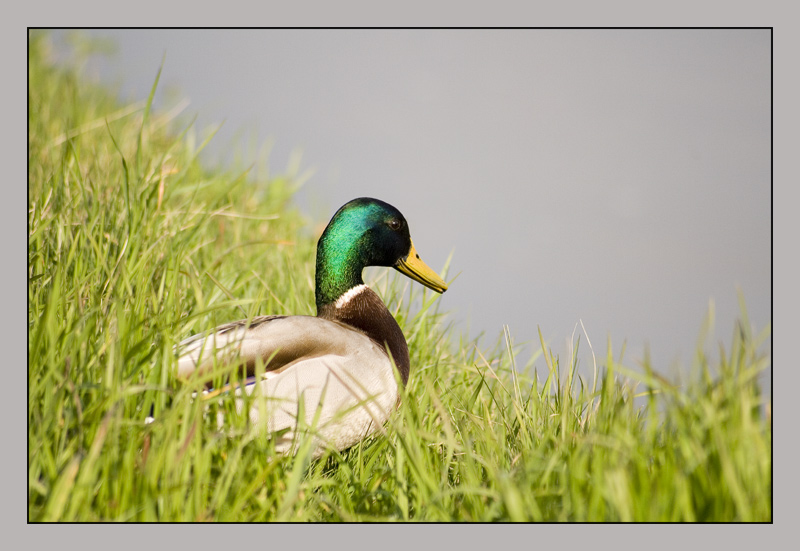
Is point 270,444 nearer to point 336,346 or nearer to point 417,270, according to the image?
point 336,346

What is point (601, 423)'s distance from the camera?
2203 millimetres

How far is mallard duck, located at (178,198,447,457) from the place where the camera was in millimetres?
2354

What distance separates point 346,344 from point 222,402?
0.57 meters

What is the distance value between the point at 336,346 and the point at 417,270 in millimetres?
743

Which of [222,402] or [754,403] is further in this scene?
[222,402]

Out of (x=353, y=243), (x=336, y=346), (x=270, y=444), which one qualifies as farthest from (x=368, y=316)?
(x=270, y=444)

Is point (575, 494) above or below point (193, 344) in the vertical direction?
below

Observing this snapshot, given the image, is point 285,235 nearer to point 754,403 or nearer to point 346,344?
point 346,344

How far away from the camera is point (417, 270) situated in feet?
10.5

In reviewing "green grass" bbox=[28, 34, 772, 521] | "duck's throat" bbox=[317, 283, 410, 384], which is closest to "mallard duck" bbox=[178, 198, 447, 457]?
"duck's throat" bbox=[317, 283, 410, 384]

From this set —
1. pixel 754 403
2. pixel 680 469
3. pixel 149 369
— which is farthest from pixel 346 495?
pixel 754 403

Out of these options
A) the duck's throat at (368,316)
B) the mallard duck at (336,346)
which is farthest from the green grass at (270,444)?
the duck's throat at (368,316)

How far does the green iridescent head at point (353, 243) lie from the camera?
9.86 feet

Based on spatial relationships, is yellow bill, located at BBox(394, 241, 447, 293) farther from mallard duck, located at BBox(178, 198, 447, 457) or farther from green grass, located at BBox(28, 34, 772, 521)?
green grass, located at BBox(28, 34, 772, 521)
